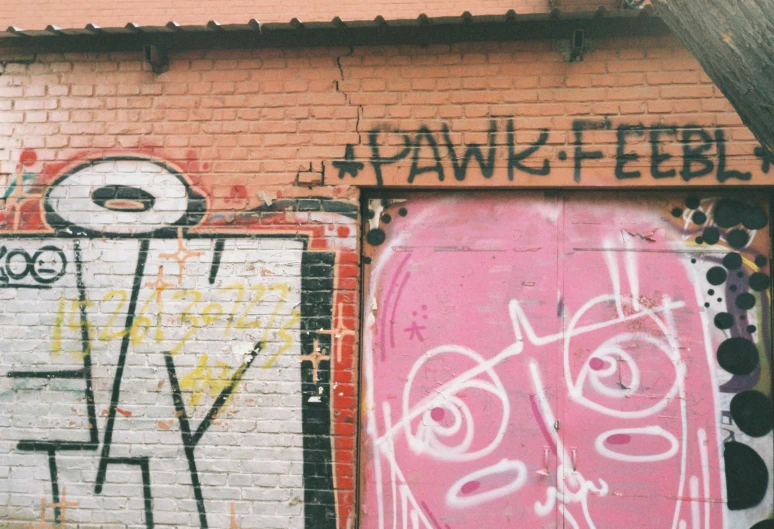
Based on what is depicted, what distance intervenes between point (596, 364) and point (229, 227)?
2.37 meters

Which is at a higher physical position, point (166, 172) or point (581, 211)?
point (166, 172)

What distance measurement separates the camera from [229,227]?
11.9 feet

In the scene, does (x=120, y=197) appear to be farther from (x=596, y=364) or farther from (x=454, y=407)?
(x=596, y=364)

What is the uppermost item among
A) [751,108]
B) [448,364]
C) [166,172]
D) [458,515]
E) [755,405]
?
[166,172]

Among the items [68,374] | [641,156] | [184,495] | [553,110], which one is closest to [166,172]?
[68,374]

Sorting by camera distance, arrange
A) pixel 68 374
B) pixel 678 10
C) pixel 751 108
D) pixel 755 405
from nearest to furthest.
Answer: pixel 751 108
pixel 678 10
pixel 755 405
pixel 68 374

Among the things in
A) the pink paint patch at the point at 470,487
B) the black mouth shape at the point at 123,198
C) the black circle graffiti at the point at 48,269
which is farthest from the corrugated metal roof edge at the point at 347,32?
the pink paint patch at the point at 470,487

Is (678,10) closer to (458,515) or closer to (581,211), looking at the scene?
(581,211)

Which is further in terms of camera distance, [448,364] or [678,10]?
[448,364]

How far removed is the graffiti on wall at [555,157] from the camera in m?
3.38

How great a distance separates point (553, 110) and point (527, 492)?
2267mm

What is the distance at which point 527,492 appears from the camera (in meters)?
3.47

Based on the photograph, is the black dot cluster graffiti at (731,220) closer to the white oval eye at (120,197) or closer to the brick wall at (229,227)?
the brick wall at (229,227)

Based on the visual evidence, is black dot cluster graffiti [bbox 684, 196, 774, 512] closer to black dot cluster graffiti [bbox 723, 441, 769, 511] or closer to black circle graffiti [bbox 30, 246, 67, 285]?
black dot cluster graffiti [bbox 723, 441, 769, 511]
